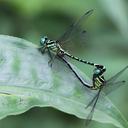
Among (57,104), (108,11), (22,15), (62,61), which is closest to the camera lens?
(57,104)

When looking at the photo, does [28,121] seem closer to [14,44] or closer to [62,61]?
[62,61]

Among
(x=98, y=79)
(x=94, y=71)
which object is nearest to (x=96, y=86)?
(x=98, y=79)

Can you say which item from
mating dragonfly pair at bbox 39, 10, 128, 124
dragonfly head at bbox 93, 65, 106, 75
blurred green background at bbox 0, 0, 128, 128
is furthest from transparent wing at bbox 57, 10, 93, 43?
blurred green background at bbox 0, 0, 128, 128

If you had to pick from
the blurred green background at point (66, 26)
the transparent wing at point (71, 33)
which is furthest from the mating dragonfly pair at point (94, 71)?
the blurred green background at point (66, 26)

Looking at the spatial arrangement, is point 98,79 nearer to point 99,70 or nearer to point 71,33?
point 99,70

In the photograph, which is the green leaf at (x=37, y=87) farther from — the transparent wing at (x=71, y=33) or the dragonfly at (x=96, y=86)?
the transparent wing at (x=71, y=33)

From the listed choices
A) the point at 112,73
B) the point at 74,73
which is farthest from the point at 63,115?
the point at 74,73
